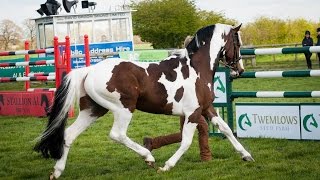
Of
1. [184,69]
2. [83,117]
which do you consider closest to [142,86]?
[184,69]

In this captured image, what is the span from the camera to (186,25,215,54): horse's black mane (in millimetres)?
7492

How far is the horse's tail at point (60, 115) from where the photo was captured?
6711mm

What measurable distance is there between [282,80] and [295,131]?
40.1ft

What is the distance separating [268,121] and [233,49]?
6.54 ft

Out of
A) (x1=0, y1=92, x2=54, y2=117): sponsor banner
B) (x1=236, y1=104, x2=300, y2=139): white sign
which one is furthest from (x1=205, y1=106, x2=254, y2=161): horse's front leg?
(x1=0, y1=92, x2=54, y2=117): sponsor banner

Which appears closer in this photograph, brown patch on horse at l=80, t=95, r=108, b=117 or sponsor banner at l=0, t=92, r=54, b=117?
brown patch on horse at l=80, t=95, r=108, b=117

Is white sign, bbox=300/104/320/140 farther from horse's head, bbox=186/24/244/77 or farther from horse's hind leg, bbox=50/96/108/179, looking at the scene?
horse's hind leg, bbox=50/96/108/179

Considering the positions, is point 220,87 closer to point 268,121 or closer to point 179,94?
point 268,121

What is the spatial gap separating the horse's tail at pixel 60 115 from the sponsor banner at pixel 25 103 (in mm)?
7049

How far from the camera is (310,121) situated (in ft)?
28.9

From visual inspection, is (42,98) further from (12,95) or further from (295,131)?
(295,131)

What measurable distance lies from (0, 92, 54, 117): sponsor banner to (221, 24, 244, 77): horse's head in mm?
6839

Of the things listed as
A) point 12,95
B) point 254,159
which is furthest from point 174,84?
point 12,95

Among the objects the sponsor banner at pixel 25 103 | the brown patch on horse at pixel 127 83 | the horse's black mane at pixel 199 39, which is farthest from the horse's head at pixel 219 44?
the sponsor banner at pixel 25 103
